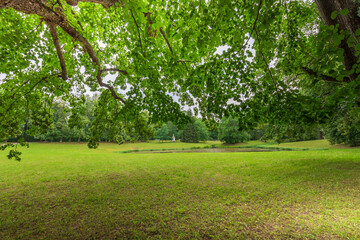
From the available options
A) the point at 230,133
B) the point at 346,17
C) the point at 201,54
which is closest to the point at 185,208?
the point at 201,54

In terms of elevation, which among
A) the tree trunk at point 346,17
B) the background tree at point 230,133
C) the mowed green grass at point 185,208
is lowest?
the mowed green grass at point 185,208

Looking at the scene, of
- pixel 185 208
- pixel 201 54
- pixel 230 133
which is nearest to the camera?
pixel 201 54

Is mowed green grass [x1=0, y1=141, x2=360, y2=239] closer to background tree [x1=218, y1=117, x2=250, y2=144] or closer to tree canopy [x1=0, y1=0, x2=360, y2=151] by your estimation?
tree canopy [x1=0, y1=0, x2=360, y2=151]

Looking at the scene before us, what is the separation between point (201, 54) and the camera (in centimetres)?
415

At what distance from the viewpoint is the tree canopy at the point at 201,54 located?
243 cm

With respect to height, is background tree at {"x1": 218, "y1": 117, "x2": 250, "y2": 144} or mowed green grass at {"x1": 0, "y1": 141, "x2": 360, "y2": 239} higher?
background tree at {"x1": 218, "y1": 117, "x2": 250, "y2": 144}

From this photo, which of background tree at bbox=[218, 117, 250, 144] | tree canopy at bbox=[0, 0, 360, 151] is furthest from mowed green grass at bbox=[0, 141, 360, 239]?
background tree at bbox=[218, 117, 250, 144]

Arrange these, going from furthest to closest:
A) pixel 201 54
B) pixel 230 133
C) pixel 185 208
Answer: pixel 230 133
pixel 185 208
pixel 201 54

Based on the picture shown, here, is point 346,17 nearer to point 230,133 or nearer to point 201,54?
point 201,54

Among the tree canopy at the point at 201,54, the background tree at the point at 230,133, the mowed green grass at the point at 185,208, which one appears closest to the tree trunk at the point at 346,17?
the tree canopy at the point at 201,54

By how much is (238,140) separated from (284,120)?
3778 centimetres

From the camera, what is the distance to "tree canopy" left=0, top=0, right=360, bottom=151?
243 cm

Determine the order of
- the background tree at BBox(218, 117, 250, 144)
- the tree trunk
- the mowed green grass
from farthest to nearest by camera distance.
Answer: the background tree at BBox(218, 117, 250, 144) → the mowed green grass → the tree trunk

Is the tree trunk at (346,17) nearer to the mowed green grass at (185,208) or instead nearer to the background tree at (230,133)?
the mowed green grass at (185,208)
